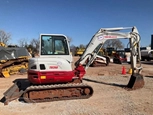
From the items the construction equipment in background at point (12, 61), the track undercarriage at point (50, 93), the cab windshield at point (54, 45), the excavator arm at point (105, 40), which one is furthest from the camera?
the construction equipment in background at point (12, 61)

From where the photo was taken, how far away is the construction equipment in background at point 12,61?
1320cm

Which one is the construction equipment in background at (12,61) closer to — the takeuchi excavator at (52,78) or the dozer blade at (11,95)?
the takeuchi excavator at (52,78)

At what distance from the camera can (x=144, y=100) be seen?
6.87 meters

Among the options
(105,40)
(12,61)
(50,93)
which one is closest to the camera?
(50,93)

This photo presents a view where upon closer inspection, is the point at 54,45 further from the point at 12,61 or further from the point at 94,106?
the point at 12,61

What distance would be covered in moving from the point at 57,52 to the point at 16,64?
811 centimetres

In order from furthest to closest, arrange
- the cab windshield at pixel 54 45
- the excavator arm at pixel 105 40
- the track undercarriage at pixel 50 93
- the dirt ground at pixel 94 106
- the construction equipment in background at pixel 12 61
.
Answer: the construction equipment in background at pixel 12 61, the excavator arm at pixel 105 40, the cab windshield at pixel 54 45, the track undercarriage at pixel 50 93, the dirt ground at pixel 94 106

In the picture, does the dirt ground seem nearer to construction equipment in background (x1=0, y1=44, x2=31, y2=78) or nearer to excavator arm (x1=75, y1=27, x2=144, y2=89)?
excavator arm (x1=75, y1=27, x2=144, y2=89)

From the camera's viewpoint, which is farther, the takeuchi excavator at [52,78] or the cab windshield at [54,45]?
the cab windshield at [54,45]

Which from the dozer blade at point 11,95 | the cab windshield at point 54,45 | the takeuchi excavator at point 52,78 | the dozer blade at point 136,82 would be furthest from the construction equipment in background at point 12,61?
the dozer blade at point 136,82

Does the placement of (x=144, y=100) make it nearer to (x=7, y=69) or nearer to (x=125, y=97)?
(x=125, y=97)

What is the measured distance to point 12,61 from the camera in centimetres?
1370

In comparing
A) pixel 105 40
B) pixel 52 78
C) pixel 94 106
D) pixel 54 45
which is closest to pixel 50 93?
pixel 52 78

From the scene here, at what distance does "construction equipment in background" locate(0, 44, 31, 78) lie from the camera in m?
13.2
